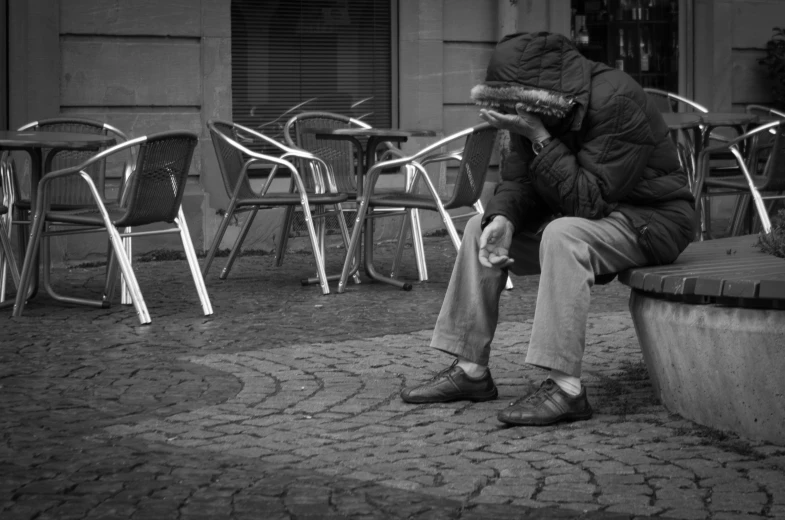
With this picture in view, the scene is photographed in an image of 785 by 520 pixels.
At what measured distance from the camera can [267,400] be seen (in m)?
4.78

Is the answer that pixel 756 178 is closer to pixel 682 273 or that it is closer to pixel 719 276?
pixel 682 273

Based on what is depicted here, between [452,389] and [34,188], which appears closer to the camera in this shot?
[452,389]

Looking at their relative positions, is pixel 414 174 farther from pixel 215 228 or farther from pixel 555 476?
pixel 555 476

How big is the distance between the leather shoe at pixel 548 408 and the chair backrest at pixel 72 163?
13.2 feet

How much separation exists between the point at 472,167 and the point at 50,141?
8.45 feet

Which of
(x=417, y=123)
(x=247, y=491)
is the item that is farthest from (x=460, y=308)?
(x=417, y=123)

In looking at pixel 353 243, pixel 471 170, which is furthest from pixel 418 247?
pixel 471 170

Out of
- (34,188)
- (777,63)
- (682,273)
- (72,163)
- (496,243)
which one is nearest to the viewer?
(682,273)

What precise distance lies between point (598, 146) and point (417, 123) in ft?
22.3

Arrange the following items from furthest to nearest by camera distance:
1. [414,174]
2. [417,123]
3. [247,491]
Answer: [417,123]
[414,174]
[247,491]

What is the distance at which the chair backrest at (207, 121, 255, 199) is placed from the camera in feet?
26.5

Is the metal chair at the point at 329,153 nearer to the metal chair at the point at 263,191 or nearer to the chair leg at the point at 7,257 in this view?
the metal chair at the point at 263,191

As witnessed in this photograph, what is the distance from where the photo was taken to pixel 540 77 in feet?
14.3

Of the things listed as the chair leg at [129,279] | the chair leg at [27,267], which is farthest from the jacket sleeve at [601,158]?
the chair leg at [27,267]
